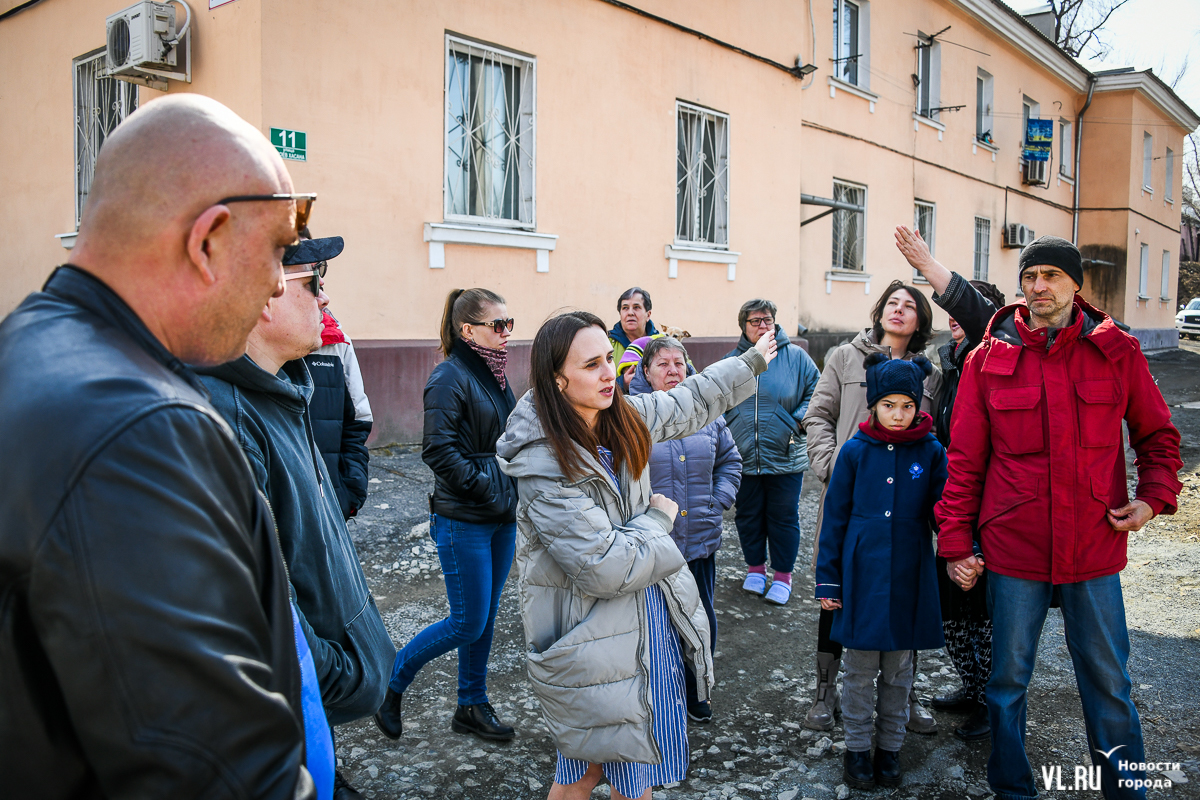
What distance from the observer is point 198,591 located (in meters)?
0.84

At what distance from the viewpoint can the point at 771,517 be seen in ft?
16.6

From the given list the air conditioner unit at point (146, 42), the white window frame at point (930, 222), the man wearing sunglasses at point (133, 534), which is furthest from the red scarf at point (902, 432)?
the white window frame at point (930, 222)

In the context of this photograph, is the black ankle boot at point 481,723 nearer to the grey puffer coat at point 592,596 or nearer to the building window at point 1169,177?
the grey puffer coat at point 592,596

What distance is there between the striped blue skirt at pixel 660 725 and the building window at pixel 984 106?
18350mm

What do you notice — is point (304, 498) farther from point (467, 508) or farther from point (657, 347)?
point (657, 347)

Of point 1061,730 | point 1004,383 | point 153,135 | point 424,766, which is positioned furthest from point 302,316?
point 1061,730

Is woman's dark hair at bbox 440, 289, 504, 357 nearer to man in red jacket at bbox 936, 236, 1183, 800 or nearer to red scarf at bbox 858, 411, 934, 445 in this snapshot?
red scarf at bbox 858, 411, 934, 445

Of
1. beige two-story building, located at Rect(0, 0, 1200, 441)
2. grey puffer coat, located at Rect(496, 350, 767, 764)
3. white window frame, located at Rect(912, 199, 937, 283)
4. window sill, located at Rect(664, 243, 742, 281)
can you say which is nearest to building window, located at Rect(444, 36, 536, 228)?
beige two-story building, located at Rect(0, 0, 1200, 441)

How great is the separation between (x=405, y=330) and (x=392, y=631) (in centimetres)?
357

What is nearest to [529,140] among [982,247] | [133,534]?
[133,534]

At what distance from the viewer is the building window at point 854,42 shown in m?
13.4

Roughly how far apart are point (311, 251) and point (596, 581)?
1.17 meters

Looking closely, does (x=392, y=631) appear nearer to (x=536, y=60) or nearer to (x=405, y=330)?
(x=405, y=330)

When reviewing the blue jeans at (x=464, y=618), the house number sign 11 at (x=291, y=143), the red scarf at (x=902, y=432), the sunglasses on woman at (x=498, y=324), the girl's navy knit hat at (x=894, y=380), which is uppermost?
the house number sign 11 at (x=291, y=143)
